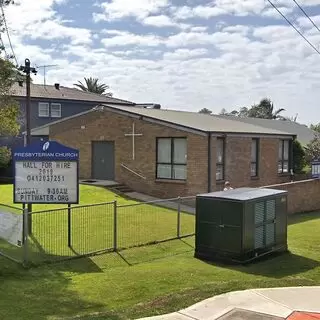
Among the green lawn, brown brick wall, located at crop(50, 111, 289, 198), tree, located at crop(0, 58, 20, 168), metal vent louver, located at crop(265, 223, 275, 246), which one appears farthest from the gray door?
metal vent louver, located at crop(265, 223, 275, 246)

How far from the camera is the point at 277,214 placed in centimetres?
1259

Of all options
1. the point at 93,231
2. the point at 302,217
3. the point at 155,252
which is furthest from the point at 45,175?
the point at 302,217

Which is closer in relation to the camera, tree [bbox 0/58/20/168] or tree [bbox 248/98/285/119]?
tree [bbox 0/58/20/168]

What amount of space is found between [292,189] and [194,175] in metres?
4.22

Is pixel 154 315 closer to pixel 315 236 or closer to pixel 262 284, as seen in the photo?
pixel 262 284

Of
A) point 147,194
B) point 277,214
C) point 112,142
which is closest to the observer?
point 277,214

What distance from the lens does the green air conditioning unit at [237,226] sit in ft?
36.9

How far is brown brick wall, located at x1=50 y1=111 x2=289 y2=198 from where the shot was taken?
72.8ft

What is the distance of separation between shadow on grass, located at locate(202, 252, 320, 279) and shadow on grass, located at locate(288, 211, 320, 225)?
6.28m

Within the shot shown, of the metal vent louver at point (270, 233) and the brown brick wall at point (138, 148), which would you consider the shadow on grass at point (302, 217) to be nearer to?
the brown brick wall at point (138, 148)

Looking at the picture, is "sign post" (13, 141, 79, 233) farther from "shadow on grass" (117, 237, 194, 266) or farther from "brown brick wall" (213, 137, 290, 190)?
"brown brick wall" (213, 137, 290, 190)

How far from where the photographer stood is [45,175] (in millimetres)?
12891

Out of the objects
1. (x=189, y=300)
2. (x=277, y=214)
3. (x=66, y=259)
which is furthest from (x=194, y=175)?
(x=189, y=300)

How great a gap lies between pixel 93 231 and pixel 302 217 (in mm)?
9310
